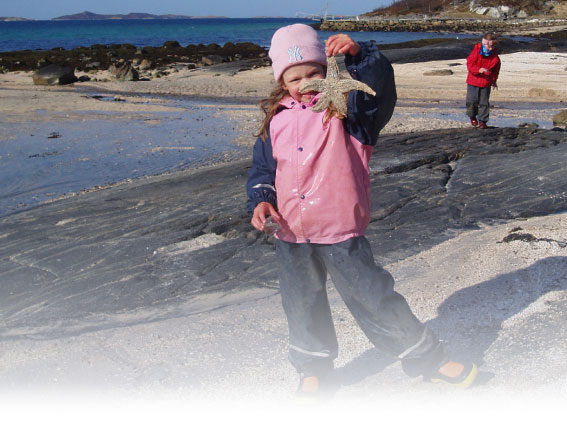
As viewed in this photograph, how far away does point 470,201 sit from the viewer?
5371 millimetres

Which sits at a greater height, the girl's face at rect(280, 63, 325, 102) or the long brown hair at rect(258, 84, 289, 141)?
the girl's face at rect(280, 63, 325, 102)

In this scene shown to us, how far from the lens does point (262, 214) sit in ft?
8.36

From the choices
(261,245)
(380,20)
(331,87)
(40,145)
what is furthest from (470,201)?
(380,20)

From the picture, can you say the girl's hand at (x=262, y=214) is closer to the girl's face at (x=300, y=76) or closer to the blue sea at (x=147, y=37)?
the girl's face at (x=300, y=76)

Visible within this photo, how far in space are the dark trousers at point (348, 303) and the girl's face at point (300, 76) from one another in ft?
1.91

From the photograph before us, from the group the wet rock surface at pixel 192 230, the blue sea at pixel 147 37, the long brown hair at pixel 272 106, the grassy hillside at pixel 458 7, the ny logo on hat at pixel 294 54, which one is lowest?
the wet rock surface at pixel 192 230

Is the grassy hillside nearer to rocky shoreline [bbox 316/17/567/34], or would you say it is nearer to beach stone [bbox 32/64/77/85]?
rocky shoreline [bbox 316/17/567/34]

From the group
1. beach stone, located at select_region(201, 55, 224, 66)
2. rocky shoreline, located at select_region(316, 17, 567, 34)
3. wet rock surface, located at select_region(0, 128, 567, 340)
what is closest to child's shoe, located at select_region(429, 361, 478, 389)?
wet rock surface, located at select_region(0, 128, 567, 340)

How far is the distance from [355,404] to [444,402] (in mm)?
346

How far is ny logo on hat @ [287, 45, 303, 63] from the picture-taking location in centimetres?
241

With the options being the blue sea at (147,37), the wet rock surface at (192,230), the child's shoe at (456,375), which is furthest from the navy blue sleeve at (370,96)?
the blue sea at (147,37)

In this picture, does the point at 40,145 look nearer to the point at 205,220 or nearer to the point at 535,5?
the point at 205,220

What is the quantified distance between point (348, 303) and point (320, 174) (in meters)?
0.56

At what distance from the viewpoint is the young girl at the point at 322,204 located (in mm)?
2434
